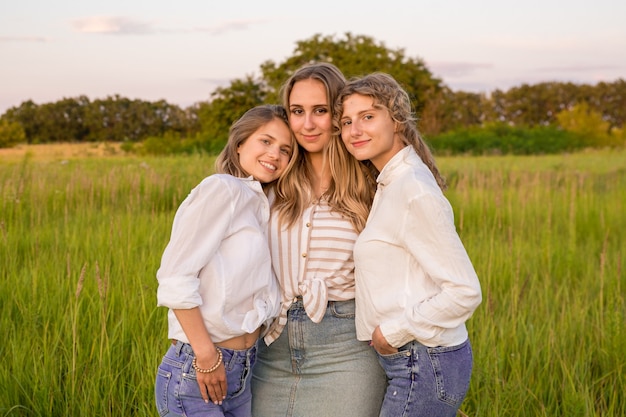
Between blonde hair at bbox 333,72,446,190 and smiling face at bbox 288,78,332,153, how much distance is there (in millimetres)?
136

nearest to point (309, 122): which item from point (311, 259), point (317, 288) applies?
point (311, 259)

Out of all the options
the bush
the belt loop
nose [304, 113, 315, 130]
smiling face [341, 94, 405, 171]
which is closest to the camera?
the belt loop

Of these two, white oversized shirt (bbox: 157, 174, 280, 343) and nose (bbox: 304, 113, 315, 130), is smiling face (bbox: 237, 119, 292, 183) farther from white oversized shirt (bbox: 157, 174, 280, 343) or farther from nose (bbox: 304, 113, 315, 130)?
white oversized shirt (bbox: 157, 174, 280, 343)

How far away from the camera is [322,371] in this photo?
249 centimetres

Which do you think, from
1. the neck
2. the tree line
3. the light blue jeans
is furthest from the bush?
the light blue jeans

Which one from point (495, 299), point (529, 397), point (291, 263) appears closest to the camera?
point (291, 263)

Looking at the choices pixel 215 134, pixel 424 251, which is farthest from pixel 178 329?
pixel 215 134

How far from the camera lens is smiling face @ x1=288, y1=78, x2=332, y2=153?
2.72m

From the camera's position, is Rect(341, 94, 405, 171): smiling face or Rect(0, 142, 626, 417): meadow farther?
Rect(0, 142, 626, 417): meadow

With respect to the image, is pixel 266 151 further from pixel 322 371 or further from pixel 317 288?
pixel 322 371

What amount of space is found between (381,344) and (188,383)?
64cm

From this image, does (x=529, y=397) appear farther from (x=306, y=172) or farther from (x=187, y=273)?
(x=187, y=273)

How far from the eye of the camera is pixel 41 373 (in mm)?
3043

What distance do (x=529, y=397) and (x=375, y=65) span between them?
34.0 metres
